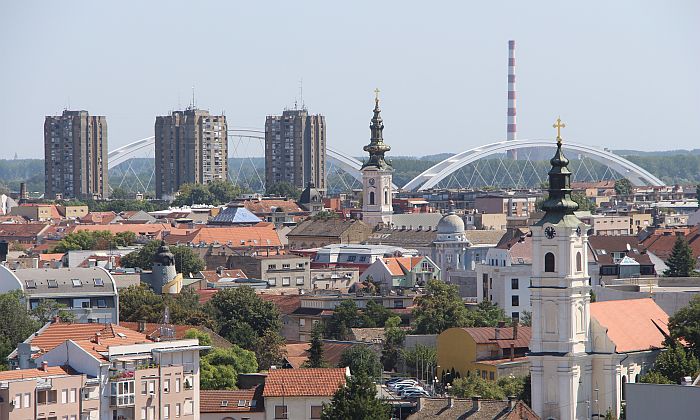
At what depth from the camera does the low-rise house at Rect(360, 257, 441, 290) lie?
98562 mm

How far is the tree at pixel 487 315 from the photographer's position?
3014 inches

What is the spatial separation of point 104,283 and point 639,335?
810 inches

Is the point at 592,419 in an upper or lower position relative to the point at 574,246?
lower

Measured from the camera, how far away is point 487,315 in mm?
78688

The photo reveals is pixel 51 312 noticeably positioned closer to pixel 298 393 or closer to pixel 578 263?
pixel 578 263

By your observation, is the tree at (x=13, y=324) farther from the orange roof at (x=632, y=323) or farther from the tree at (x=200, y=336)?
the orange roof at (x=632, y=323)

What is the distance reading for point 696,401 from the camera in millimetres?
37719

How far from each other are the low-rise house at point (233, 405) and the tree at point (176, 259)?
44.6m

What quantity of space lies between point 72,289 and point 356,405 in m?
27.8

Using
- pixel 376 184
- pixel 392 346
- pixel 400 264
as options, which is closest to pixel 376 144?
pixel 376 184

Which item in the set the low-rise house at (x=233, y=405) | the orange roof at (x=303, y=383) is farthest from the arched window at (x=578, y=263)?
the low-rise house at (x=233, y=405)

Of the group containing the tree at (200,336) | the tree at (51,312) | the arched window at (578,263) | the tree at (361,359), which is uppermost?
the arched window at (578,263)

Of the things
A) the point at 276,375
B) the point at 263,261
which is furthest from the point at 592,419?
the point at 263,261

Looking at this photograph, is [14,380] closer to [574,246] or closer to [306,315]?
[574,246]
